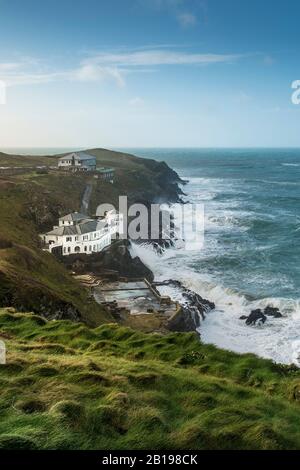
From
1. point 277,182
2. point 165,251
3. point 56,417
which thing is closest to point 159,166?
point 277,182

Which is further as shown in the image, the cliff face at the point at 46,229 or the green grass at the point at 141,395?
the cliff face at the point at 46,229

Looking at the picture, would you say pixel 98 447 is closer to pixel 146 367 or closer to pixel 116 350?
pixel 146 367

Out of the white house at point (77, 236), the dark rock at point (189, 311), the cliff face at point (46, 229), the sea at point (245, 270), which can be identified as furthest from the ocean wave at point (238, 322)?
the white house at point (77, 236)

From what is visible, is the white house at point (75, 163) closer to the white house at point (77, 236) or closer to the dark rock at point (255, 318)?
the white house at point (77, 236)

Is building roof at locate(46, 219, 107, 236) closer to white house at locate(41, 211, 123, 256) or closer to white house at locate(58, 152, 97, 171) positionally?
white house at locate(41, 211, 123, 256)

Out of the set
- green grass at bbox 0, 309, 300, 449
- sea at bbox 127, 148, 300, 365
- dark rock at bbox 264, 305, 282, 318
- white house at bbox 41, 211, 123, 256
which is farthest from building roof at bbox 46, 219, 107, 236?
green grass at bbox 0, 309, 300, 449
